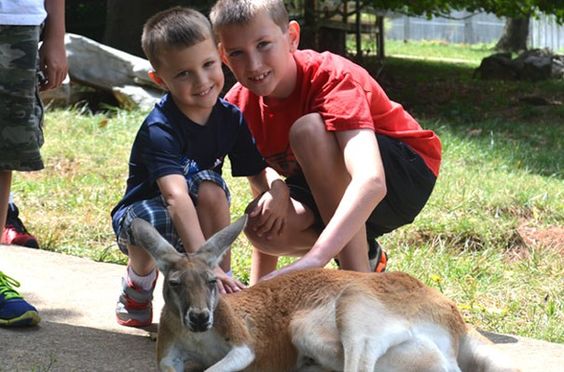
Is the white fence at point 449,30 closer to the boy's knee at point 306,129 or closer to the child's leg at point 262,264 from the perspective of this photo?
the child's leg at point 262,264

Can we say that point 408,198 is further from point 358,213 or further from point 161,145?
point 161,145

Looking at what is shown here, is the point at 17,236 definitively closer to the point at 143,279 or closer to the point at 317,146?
the point at 143,279

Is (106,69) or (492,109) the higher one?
(106,69)

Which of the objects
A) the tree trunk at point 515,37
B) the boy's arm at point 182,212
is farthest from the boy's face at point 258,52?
the tree trunk at point 515,37

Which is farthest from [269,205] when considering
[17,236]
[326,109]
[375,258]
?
[17,236]

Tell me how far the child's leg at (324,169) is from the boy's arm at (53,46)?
0.96m

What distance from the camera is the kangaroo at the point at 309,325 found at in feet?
9.41

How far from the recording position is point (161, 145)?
3.46 meters

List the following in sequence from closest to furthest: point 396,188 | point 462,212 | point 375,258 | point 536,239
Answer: point 396,188 < point 375,258 < point 536,239 < point 462,212

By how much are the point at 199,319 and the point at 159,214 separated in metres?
0.79

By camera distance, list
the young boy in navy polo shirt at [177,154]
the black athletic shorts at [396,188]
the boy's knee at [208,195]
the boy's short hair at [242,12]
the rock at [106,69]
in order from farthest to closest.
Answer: the rock at [106,69]
the black athletic shorts at [396,188]
the boy's short hair at [242,12]
the boy's knee at [208,195]
the young boy in navy polo shirt at [177,154]

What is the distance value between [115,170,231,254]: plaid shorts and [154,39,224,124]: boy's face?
27 cm

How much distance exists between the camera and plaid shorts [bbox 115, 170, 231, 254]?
343 cm

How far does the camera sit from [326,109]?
3668 millimetres
